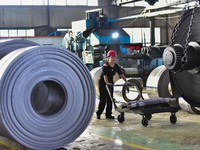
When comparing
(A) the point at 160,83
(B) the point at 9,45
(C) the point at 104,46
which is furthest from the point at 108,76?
(C) the point at 104,46

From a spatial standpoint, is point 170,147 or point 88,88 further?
point 170,147

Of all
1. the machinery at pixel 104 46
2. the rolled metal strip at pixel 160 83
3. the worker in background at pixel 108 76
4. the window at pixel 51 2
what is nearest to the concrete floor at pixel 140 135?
the worker in background at pixel 108 76

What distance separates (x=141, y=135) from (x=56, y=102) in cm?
182

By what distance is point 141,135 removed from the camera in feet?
17.3

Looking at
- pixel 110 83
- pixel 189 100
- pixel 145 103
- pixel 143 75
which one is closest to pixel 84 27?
pixel 143 75

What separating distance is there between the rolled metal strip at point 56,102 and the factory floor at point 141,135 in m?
0.98

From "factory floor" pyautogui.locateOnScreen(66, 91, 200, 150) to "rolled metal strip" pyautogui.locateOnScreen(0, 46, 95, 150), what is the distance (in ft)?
3.20

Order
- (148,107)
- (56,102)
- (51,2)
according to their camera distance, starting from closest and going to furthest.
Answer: (56,102) → (148,107) → (51,2)

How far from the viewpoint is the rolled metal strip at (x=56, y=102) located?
3.36 metres

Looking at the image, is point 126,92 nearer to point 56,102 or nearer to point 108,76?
point 108,76

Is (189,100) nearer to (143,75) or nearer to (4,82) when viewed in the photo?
(4,82)

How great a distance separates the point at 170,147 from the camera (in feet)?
14.8

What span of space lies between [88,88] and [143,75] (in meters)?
8.80

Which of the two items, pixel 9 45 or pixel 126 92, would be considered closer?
pixel 9 45
